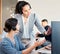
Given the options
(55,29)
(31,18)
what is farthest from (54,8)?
(55,29)

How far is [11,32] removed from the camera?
5.35 feet

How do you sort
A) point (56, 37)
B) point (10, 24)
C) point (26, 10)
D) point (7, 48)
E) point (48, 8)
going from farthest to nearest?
point (48, 8) < point (26, 10) < point (10, 24) < point (7, 48) < point (56, 37)

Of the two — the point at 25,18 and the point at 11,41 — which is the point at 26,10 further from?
the point at 11,41

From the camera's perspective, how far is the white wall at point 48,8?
5.09 meters

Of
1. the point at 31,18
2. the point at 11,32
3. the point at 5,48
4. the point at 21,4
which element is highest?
the point at 21,4

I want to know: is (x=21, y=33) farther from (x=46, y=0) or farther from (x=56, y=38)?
(x=46, y=0)

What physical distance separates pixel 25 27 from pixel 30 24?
0.09 metres

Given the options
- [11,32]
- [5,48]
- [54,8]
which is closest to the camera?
[5,48]

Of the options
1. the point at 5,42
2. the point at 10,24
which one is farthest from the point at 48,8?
the point at 5,42

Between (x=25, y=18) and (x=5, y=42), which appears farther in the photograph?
(x=25, y=18)

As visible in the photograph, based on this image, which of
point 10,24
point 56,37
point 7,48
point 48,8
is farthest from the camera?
point 48,8

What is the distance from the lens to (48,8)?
5.13 m

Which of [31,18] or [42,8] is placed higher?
[42,8]

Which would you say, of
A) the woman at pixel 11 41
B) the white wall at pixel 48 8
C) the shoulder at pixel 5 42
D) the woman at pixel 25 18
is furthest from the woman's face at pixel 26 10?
the white wall at pixel 48 8
